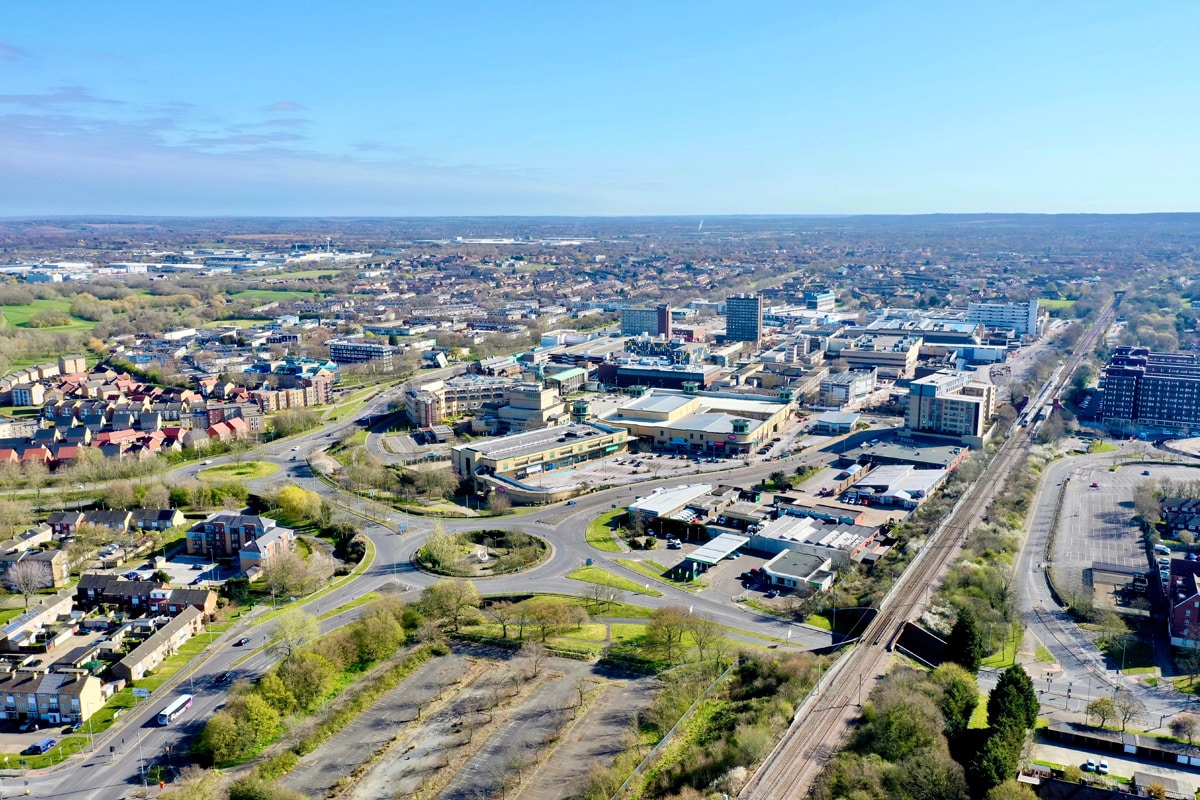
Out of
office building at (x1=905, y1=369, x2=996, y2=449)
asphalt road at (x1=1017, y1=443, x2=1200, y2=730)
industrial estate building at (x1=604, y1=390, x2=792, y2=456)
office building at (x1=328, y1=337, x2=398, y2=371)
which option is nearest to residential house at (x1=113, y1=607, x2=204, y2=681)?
asphalt road at (x1=1017, y1=443, x2=1200, y2=730)

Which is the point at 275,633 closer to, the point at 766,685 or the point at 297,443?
the point at 766,685

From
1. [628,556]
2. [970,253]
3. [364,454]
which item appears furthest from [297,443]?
[970,253]

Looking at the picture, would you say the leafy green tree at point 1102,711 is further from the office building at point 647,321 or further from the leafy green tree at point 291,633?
the office building at point 647,321

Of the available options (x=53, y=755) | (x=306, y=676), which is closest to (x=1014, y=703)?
(x=306, y=676)

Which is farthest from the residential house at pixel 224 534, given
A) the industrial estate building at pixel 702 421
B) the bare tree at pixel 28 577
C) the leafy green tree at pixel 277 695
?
the industrial estate building at pixel 702 421

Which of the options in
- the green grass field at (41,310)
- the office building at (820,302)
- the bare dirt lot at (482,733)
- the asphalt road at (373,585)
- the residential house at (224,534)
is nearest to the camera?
the bare dirt lot at (482,733)
